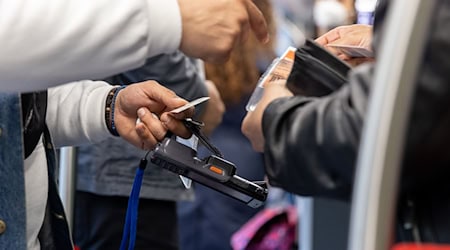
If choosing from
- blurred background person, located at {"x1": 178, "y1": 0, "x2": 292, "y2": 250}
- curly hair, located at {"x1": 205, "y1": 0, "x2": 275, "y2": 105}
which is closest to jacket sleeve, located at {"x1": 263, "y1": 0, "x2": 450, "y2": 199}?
curly hair, located at {"x1": 205, "y1": 0, "x2": 275, "y2": 105}

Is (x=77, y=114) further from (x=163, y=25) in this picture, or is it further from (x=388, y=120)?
(x=388, y=120)

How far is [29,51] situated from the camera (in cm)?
100

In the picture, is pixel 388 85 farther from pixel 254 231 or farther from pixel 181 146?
pixel 254 231

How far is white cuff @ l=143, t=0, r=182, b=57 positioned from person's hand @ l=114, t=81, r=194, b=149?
28cm

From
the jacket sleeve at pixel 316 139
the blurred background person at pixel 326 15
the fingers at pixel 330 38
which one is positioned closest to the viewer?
the jacket sleeve at pixel 316 139

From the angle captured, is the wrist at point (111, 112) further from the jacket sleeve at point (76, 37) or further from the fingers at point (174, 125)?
the jacket sleeve at point (76, 37)

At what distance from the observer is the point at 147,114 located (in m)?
1.34

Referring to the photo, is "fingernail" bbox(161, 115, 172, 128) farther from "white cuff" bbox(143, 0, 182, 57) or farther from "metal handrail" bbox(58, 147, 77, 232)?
"metal handrail" bbox(58, 147, 77, 232)

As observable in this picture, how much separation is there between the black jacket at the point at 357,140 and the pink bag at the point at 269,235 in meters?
1.70

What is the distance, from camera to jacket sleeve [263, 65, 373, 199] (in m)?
0.93

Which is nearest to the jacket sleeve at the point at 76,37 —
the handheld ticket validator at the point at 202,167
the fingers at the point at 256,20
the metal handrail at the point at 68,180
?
the fingers at the point at 256,20

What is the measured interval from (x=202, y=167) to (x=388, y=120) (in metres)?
0.45

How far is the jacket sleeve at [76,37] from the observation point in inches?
39.4

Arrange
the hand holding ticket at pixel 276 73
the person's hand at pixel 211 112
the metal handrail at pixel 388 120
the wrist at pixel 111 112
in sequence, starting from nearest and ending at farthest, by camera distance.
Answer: the metal handrail at pixel 388 120, the hand holding ticket at pixel 276 73, the wrist at pixel 111 112, the person's hand at pixel 211 112
